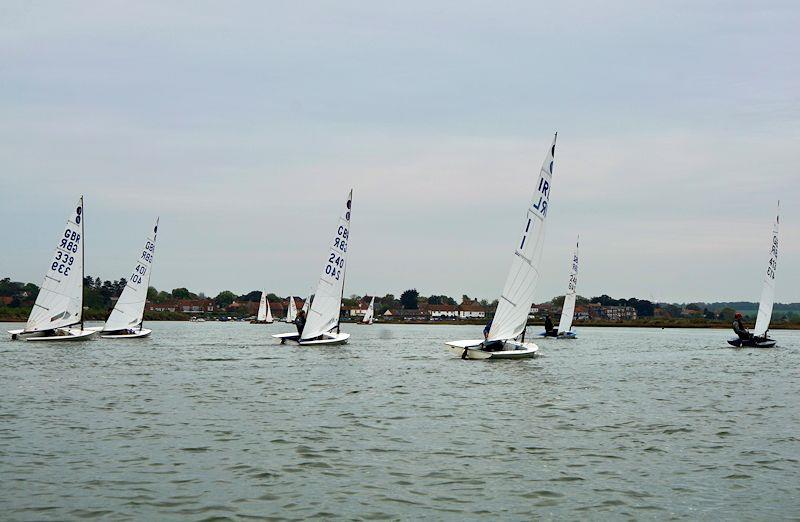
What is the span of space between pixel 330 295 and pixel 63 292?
1421 centimetres

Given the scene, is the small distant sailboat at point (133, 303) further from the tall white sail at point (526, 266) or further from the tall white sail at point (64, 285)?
the tall white sail at point (526, 266)

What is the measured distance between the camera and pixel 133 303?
55312 millimetres

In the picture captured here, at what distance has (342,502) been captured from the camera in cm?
1191

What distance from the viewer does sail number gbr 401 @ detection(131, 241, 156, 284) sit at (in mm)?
54125

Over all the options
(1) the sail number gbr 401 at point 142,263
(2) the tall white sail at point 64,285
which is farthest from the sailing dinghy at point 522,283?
(1) the sail number gbr 401 at point 142,263

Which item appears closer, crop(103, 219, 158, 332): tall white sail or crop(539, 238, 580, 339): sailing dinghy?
crop(103, 219, 158, 332): tall white sail

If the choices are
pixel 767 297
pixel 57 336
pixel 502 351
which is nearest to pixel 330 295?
pixel 502 351

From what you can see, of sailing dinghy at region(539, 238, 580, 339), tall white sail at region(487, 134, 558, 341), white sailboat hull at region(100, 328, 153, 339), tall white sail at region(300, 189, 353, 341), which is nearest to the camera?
tall white sail at region(487, 134, 558, 341)

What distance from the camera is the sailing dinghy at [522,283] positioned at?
35.5 metres

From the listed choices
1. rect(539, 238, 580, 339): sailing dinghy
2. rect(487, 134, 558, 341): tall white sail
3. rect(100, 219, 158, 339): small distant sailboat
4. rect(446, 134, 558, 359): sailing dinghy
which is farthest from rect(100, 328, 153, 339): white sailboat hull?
rect(539, 238, 580, 339): sailing dinghy

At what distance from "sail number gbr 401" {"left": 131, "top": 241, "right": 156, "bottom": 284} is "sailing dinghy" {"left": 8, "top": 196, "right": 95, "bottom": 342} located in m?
5.77

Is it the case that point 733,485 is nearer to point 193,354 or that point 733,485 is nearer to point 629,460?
point 629,460

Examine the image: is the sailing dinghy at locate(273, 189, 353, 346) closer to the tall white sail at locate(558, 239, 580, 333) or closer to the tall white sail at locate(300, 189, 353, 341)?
the tall white sail at locate(300, 189, 353, 341)

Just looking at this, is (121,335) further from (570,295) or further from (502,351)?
(570,295)
